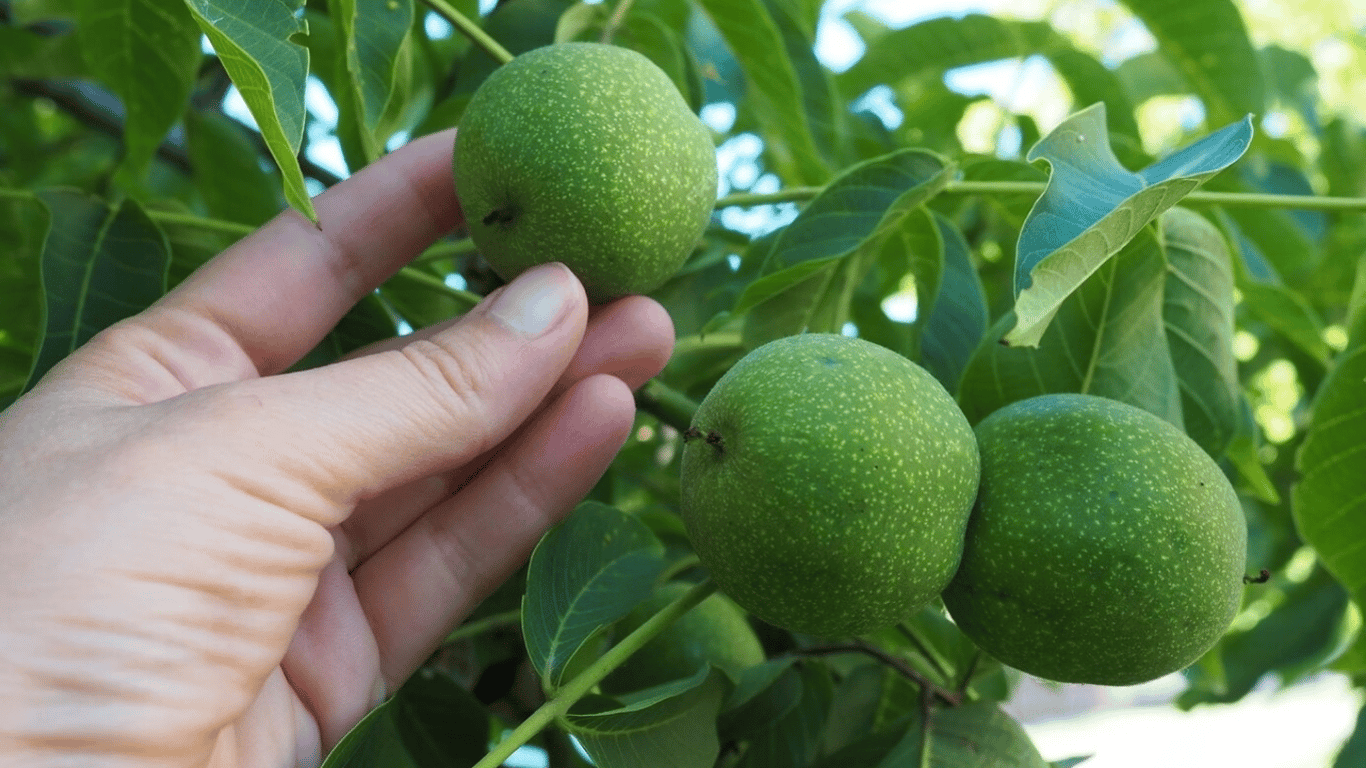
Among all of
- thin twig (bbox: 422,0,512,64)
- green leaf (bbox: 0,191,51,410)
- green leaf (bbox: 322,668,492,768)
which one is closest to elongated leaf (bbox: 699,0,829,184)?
thin twig (bbox: 422,0,512,64)

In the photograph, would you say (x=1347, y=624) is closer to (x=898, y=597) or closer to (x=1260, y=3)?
(x=898, y=597)

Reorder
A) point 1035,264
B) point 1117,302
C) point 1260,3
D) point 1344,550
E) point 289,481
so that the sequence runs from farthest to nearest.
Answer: point 1260,3 < point 1344,550 < point 1117,302 < point 289,481 < point 1035,264

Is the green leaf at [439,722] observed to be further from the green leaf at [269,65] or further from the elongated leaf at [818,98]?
the elongated leaf at [818,98]

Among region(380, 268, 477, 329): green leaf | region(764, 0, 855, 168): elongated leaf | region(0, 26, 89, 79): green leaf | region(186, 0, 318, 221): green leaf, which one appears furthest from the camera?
region(0, 26, 89, 79): green leaf

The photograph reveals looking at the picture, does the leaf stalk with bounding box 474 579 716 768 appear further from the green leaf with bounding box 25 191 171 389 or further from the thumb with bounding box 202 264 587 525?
A: the green leaf with bounding box 25 191 171 389

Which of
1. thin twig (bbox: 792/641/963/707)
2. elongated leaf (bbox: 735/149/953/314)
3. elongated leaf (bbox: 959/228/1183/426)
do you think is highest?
elongated leaf (bbox: 735/149/953/314)

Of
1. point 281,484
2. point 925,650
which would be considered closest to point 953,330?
point 925,650

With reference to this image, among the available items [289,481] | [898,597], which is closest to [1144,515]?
[898,597]
